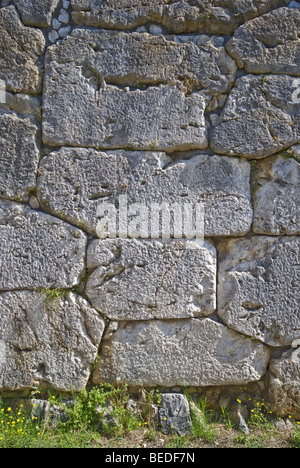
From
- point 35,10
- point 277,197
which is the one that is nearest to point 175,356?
point 277,197

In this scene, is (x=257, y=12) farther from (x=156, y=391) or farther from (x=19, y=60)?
(x=156, y=391)

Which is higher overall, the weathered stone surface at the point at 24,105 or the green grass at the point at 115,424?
the weathered stone surface at the point at 24,105

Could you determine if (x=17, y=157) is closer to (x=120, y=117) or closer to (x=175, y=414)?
(x=120, y=117)

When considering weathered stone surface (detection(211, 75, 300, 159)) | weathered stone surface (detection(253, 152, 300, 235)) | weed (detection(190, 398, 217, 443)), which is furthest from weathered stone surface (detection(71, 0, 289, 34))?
weed (detection(190, 398, 217, 443))

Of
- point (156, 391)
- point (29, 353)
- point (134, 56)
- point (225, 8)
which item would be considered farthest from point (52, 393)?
point (225, 8)

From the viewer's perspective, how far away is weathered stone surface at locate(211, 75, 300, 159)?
283cm

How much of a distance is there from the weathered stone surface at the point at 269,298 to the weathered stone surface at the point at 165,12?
1.64m

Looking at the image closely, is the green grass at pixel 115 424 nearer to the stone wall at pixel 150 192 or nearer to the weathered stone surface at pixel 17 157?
the stone wall at pixel 150 192

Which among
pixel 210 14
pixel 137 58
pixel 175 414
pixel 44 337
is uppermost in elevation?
pixel 210 14

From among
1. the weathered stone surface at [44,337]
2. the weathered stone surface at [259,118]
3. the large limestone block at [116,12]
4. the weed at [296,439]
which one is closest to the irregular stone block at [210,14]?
the large limestone block at [116,12]

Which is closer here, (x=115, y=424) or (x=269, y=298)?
(x=115, y=424)

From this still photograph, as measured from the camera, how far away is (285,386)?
2.82 metres

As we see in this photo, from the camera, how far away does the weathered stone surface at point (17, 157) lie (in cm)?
279

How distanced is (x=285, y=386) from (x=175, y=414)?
79 cm
